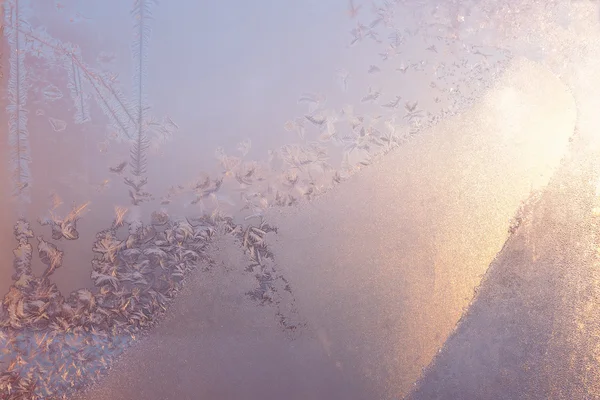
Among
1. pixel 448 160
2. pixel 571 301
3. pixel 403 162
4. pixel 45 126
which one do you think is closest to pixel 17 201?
pixel 45 126

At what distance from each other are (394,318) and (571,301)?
53cm

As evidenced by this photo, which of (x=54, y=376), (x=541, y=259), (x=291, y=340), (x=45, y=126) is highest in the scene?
(x=45, y=126)

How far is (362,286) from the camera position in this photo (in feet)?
3.55

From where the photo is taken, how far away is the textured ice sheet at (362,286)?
41.6 inches

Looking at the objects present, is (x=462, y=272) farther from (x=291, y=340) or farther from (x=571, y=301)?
(x=291, y=340)

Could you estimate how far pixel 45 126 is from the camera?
3.62 ft

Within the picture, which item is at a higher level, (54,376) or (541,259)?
(541,259)

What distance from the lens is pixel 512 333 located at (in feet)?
3.57

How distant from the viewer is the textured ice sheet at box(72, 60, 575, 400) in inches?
41.6

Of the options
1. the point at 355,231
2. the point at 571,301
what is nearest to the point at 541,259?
the point at 571,301

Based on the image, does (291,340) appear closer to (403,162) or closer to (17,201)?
(403,162)

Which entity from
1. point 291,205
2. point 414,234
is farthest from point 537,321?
point 291,205

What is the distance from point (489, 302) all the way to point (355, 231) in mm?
435

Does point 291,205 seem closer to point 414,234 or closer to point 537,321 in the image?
point 414,234
